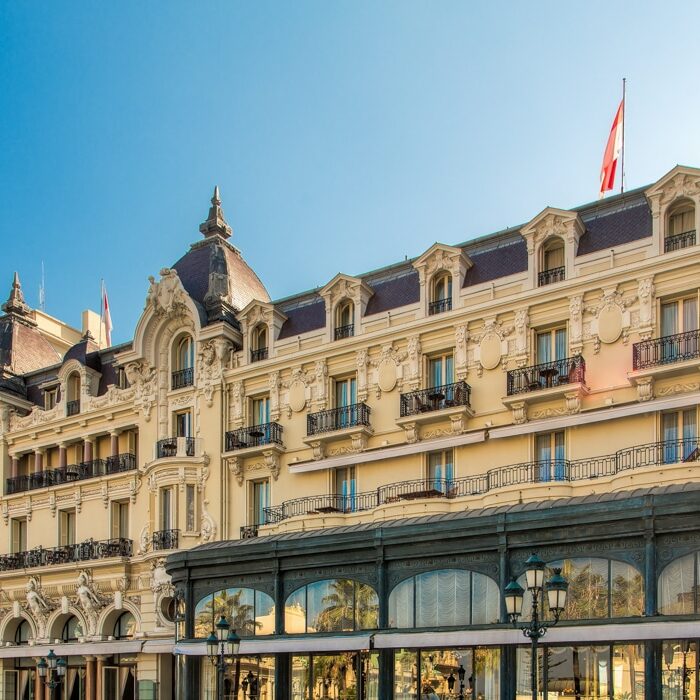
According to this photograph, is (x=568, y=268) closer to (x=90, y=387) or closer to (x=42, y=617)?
(x=90, y=387)

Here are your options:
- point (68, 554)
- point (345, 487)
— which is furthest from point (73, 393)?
point (345, 487)

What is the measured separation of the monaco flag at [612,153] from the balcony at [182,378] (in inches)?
640

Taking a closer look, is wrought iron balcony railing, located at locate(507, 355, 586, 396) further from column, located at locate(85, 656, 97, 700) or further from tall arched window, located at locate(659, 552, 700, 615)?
column, located at locate(85, 656, 97, 700)

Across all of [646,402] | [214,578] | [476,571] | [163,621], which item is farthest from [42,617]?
[646,402]

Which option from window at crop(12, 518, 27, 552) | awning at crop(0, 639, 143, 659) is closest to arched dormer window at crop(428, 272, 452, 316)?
awning at crop(0, 639, 143, 659)

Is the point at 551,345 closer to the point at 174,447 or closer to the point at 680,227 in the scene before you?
the point at 680,227

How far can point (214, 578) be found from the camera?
3062 centimetres

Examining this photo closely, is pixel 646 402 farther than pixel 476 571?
Yes

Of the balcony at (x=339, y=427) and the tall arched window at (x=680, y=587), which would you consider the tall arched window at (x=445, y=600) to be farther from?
the balcony at (x=339, y=427)

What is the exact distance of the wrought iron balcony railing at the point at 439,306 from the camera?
109ft


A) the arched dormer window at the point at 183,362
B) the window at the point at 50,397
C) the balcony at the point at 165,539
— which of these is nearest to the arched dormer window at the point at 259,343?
the arched dormer window at the point at 183,362

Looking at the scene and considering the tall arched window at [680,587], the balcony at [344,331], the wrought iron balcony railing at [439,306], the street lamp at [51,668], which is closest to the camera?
the tall arched window at [680,587]

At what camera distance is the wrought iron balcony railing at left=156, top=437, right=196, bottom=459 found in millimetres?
38094

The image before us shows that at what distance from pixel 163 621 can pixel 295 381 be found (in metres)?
9.96
